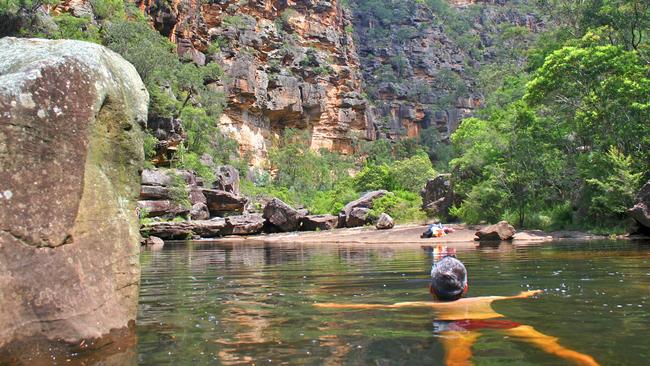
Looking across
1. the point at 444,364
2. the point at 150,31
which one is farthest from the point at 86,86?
the point at 150,31

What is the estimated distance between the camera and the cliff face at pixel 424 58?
86.8 metres

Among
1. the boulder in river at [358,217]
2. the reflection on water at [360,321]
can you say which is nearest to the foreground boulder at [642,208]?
the reflection on water at [360,321]

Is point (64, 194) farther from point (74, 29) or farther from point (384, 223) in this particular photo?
point (74, 29)

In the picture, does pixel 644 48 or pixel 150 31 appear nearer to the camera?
pixel 644 48

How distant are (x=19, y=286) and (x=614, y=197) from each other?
21800mm

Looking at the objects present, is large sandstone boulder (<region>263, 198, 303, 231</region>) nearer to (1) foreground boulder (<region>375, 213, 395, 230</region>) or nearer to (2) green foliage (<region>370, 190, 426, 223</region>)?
(2) green foliage (<region>370, 190, 426, 223</region>)

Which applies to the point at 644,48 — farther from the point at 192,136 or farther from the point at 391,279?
the point at 192,136

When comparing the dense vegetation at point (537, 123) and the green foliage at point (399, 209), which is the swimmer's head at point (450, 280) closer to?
the dense vegetation at point (537, 123)

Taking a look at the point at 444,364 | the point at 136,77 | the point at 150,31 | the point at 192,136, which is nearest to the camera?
→ the point at 444,364

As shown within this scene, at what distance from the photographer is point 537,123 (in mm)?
26656

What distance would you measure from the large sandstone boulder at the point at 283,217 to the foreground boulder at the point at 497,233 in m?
18.6

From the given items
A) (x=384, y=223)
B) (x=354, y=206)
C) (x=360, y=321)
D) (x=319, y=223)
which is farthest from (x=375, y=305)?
(x=354, y=206)

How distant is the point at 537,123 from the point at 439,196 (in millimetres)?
9636

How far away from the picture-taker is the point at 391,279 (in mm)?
9172
